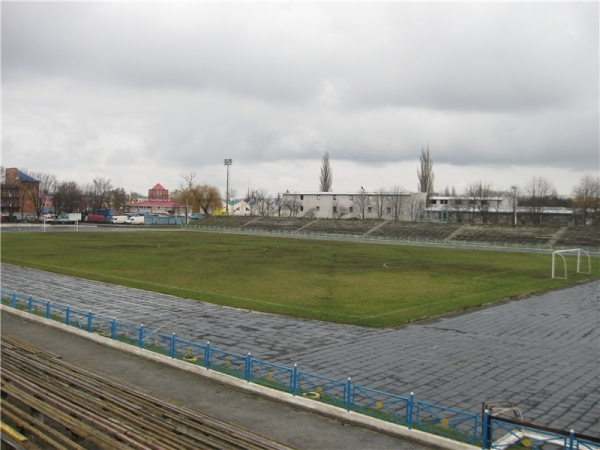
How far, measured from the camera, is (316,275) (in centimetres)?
4075

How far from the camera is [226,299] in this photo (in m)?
29.6

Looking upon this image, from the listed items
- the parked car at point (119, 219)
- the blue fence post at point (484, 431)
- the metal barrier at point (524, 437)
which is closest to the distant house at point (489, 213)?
the parked car at point (119, 219)

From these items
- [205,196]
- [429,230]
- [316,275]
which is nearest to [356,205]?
[429,230]

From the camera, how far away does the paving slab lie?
15602mm

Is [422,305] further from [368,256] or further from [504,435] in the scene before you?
[368,256]

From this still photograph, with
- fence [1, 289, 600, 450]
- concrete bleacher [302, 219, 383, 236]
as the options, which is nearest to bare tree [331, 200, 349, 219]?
concrete bleacher [302, 219, 383, 236]

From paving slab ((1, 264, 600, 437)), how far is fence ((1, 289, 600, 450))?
0.99 metres

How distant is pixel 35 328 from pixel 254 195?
16561 centimetres

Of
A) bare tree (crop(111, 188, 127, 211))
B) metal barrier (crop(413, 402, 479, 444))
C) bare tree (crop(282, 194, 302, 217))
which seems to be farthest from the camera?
bare tree (crop(111, 188, 127, 211))

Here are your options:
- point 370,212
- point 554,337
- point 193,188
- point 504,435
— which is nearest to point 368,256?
Result: point 554,337

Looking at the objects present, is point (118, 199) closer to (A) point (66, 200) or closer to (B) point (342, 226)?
(A) point (66, 200)

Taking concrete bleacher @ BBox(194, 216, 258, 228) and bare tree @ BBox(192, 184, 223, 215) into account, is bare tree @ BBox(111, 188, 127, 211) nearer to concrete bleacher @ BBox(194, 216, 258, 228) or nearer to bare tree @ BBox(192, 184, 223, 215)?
bare tree @ BBox(192, 184, 223, 215)

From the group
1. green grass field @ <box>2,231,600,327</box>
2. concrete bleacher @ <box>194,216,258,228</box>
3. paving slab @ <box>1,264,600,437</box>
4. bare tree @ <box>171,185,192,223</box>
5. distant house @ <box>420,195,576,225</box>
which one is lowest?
paving slab @ <box>1,264,600,437</box>

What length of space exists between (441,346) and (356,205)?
11740 cm
